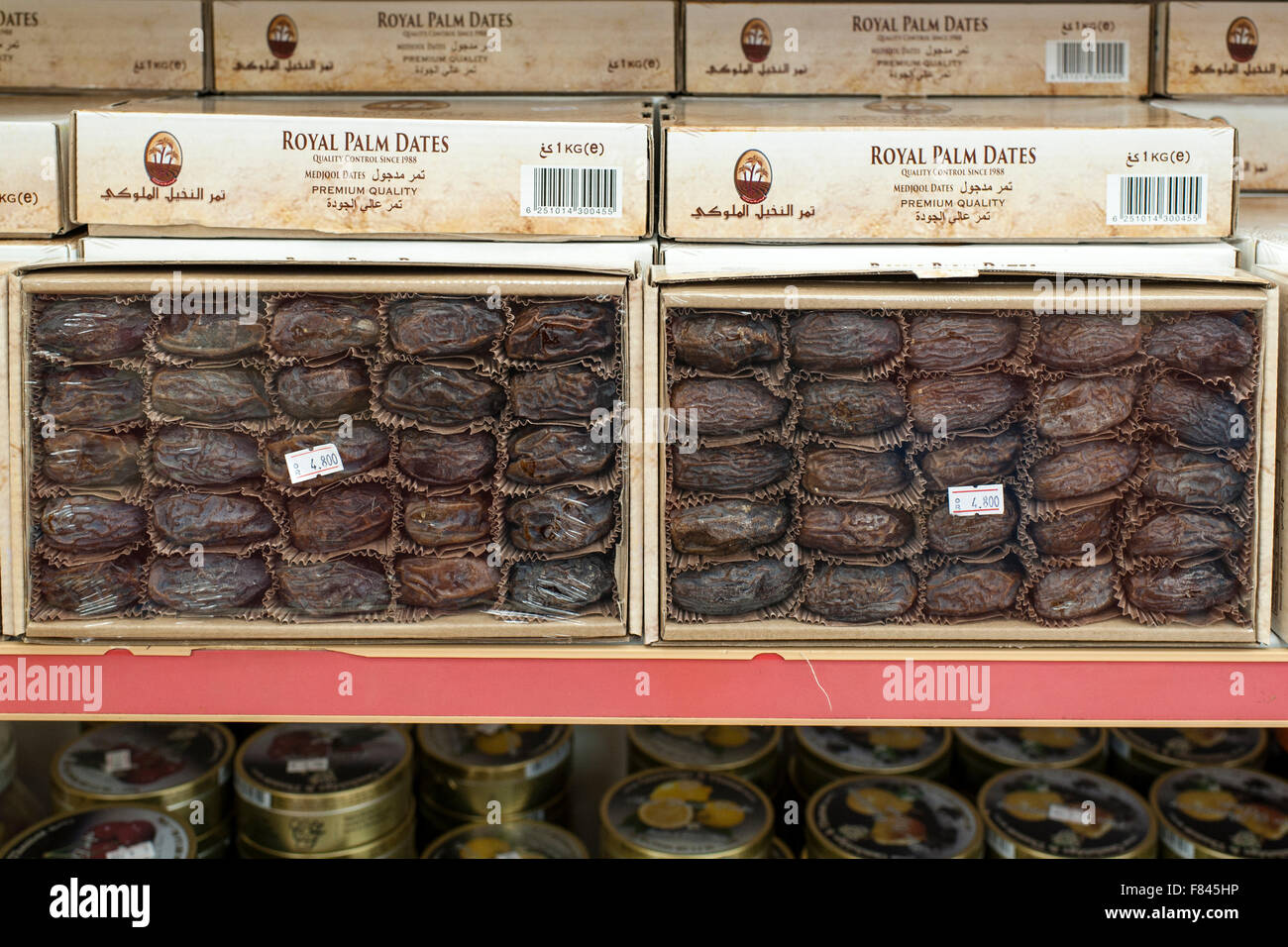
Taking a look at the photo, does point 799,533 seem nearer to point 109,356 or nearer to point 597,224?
point 597,224

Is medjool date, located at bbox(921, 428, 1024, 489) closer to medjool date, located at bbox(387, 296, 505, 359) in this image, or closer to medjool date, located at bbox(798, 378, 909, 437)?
medjool date, located at bbox(798, 378, 909, 437)

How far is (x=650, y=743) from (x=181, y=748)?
778mm

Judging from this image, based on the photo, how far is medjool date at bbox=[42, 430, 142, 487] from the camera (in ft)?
4.38

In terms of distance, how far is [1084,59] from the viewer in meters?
1.90

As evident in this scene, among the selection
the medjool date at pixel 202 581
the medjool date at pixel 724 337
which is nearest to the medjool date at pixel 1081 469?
the medjool date at pixel 724 337

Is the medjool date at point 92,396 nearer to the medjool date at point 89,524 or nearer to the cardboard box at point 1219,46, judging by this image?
the medjool date at point 89,524

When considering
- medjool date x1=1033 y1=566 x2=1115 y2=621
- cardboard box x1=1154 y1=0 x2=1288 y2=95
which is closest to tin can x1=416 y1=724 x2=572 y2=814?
medjool date x1=1033 y1=566 x2=1115 y2=621

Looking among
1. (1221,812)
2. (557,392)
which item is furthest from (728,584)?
(1221,812)

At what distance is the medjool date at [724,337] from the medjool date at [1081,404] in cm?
32

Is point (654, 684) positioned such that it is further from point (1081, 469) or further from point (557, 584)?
point (1081, 469)

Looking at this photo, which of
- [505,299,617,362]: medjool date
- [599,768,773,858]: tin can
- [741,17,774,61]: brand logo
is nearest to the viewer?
[505,299,617,362]: medjool date

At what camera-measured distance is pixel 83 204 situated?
1371 mm

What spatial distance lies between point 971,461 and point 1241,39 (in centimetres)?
107

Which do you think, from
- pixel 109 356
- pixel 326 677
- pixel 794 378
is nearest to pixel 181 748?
pixel 326 677
